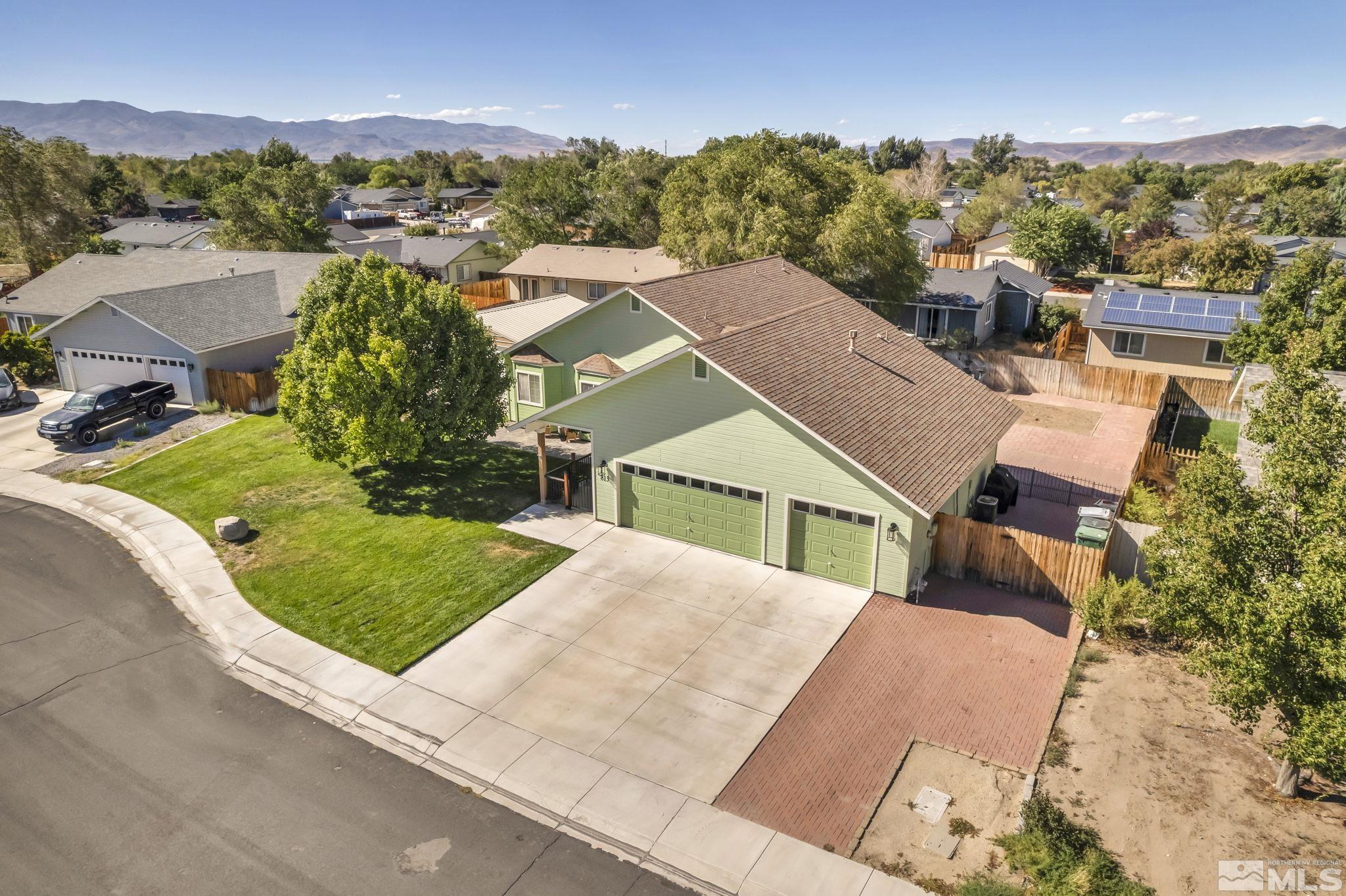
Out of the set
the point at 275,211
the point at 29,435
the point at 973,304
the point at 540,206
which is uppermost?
the point at 540,206

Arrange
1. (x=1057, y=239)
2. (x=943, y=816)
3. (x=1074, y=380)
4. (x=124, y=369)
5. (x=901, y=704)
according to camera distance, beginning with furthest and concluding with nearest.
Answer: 1. (x=1057, y=239)
2. (x=1074, y=380)
3. (x=124, y=369)
4. (x=901, y=704)
5. (x=943, y=816)

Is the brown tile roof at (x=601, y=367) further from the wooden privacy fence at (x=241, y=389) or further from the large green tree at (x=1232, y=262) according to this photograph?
the large green tree at (x=1232, y=262)

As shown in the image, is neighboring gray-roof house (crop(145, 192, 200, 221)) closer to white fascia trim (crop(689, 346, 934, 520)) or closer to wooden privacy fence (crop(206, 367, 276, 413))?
wooden privacy fence (crop(206, 367, 276, 413))

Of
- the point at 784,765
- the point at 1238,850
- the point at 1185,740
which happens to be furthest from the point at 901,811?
the point at 1185,740

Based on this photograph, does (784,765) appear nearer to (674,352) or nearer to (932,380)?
(674,352)

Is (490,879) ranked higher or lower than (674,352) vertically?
lower

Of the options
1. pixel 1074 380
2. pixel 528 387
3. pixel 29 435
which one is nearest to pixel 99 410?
pixel 29 435

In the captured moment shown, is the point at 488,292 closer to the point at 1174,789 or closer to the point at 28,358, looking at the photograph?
the point at 28,358
